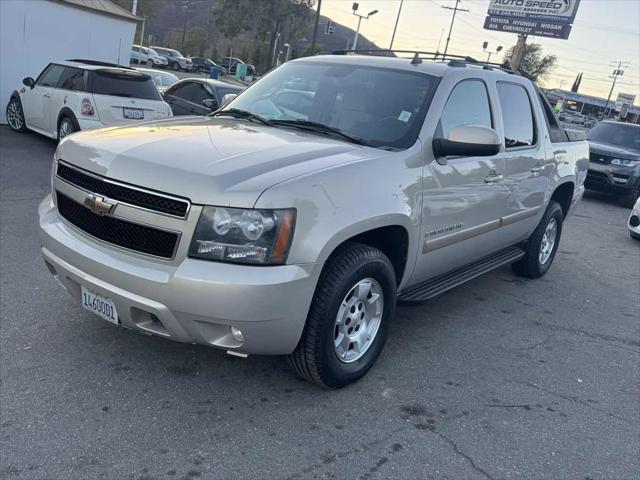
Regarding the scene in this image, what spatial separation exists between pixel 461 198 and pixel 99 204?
2.35 meters

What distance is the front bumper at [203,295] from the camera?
270cm

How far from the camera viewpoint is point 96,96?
30.6ft

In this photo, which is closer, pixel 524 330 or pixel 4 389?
pixel 4 389

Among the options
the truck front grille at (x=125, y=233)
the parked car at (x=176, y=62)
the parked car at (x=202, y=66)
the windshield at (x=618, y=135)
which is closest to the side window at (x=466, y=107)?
the truck front grille at (x=125, y=233)

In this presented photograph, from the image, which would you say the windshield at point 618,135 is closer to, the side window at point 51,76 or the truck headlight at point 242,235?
the side window at point 51,76

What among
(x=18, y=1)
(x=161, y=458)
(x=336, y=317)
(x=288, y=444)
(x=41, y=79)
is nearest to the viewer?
(x=161, y=458)

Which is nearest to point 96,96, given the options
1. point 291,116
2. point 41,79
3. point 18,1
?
point 41,79

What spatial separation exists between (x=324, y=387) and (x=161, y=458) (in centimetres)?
103

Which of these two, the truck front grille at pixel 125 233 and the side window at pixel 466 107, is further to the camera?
the side window at pixel 466 107

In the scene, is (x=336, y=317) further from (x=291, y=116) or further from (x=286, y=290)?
(x=291, y=116)

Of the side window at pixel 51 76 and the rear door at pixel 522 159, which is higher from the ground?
the rear door at pixel 522 159

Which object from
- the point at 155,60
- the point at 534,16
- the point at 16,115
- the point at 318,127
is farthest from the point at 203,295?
the point at 155,60

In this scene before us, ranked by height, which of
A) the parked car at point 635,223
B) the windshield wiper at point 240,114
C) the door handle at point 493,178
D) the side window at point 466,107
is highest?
the side window at point 466,107

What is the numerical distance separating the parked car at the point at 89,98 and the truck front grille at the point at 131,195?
6400mm
